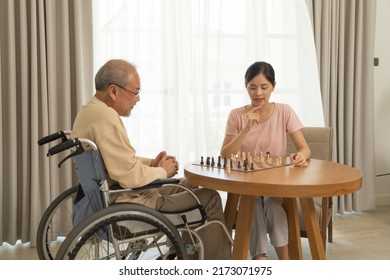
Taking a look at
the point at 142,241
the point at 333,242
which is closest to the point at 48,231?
the point at 142,241

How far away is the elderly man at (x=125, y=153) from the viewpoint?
5.69 feet

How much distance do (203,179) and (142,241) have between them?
14.5 inches

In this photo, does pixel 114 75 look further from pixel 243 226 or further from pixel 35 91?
pixel 35 91

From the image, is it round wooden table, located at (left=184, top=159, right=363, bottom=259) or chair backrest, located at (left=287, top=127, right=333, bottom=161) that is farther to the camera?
chair backrest, located at (left=287, top=127, right=333, bottom=161)

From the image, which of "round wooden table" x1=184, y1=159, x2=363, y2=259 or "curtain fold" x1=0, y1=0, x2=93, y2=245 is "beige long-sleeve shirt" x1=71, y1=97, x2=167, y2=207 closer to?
"round wooden table" x1=184, y1=159, x2=363, y2=259

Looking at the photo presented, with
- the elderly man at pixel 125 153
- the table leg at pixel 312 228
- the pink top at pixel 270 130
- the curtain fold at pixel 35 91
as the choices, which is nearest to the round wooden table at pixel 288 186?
the table leg at pixel 312 228

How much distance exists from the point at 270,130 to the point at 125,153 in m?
0.99

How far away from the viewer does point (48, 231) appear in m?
2.07

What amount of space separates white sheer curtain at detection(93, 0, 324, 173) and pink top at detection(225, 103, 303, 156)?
813 mm

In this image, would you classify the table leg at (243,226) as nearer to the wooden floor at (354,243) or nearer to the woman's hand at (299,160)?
the woman's hand at (299,160)

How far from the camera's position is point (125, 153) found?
1.74 meters

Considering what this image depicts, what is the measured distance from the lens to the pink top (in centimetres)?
243

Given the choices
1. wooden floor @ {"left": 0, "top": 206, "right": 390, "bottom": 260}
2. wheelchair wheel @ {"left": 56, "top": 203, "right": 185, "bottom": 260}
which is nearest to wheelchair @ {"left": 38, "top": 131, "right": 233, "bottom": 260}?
wheelchair wheel @ {"left": 56, "top": 203, "right": 185, "bottom": 260}
